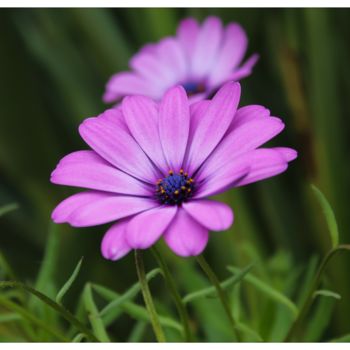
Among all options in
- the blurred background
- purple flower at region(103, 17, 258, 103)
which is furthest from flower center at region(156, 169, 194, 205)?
the blurred background

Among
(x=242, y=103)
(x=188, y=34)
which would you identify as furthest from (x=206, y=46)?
(x=242, y=103)

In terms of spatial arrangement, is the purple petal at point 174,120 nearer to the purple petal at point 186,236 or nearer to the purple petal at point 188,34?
the purple petal at point 186,236

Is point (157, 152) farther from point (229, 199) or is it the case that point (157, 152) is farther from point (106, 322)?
point (229, 199)

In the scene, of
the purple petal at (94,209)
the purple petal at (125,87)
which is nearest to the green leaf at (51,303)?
the purple petal at (94,209)

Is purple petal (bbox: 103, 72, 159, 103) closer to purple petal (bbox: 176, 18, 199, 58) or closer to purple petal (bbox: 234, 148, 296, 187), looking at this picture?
purple petal (bbox: 176, 18, 199, 58)

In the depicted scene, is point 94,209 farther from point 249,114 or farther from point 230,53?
point 230,53
